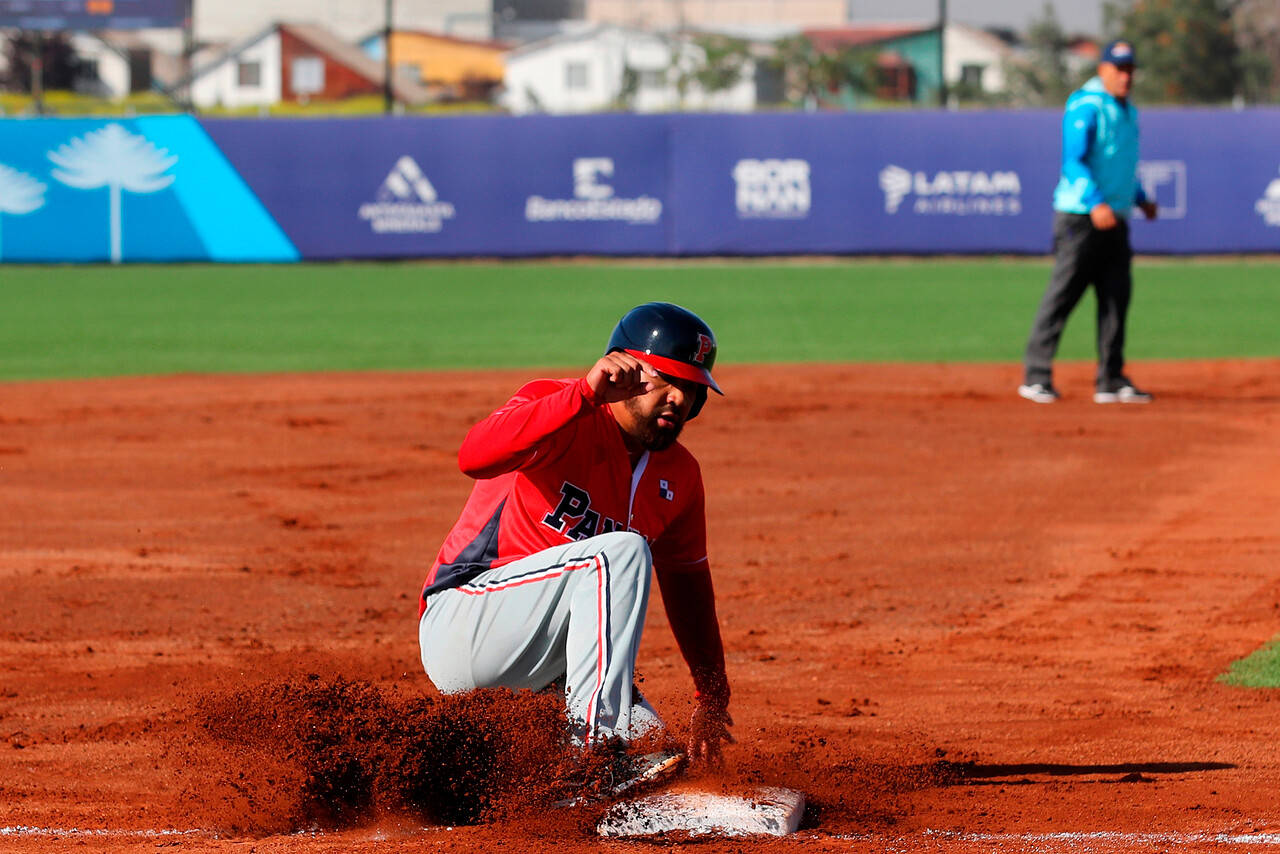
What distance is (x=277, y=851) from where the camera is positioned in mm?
3043

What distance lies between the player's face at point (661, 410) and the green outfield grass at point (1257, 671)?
7.23ft

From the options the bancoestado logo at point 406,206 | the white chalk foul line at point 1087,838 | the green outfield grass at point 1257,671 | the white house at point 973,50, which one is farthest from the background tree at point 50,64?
the white chalk foul line at point 1087,838

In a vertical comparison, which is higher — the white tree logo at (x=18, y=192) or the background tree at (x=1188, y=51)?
the background tree at (x=1188, y=51)

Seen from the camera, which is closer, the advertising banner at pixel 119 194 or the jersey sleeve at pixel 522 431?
the jersey sleeve at pixel 522 431

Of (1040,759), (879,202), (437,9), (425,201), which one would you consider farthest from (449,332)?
(437,9)

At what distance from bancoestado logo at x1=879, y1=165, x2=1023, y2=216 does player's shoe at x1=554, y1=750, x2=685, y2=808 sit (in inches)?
715

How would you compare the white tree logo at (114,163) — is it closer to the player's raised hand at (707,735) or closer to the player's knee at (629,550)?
the player's raised hand at (707,735)

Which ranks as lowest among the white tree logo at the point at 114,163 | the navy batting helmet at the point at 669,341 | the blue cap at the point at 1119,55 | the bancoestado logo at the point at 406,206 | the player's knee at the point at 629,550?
the player's knee at the point at 629,550

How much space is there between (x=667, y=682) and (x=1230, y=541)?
2875mm

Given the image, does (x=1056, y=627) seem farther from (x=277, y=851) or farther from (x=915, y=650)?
(x=277, y=851)

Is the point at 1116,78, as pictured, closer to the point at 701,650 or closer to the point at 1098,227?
the point at 1098,227

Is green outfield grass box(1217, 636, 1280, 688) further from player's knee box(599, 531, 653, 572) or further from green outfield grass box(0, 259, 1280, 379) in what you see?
green outfield grass box(0, 259, 1280, 379)

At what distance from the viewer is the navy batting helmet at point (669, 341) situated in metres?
3.22

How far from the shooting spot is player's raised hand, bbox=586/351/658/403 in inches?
120
